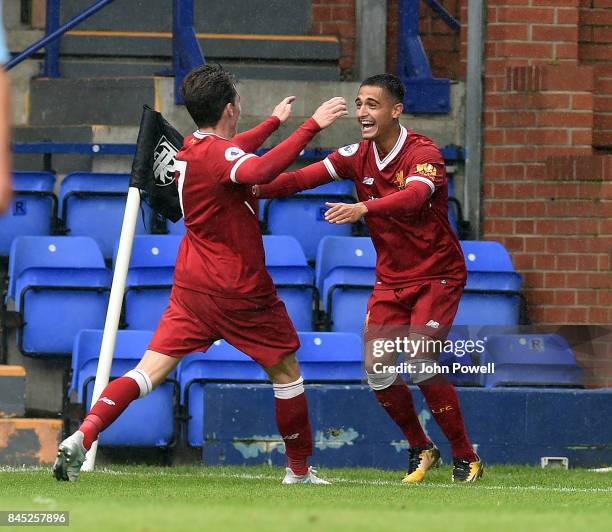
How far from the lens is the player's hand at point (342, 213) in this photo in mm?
6570

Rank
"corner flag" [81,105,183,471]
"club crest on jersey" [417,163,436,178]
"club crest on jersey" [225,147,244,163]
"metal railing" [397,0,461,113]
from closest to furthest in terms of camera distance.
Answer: "club crest on jersey" [225,147,244,163], "club crest on jersey" [417,163,436,178], "corner flag" [81,105,183,471], "metal railing" [397,0,461,113]

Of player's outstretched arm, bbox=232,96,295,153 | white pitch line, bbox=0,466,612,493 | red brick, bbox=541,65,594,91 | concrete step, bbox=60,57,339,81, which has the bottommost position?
white pitch line, bbox=0,466,612,493

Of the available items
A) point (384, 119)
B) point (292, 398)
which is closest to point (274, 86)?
point (384, 119)

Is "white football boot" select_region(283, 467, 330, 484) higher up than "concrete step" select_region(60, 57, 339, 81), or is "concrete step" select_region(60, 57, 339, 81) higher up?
"concrete step" select_region(60, 57, 339, 81)

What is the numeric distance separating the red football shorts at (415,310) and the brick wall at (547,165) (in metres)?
3.24

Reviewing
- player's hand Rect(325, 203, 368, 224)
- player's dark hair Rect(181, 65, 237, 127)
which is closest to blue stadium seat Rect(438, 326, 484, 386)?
player's hand Rect(325, 203, 368, 224)

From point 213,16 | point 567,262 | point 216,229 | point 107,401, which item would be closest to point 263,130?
point 216,229

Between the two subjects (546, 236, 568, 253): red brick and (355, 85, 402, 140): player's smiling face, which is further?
(546, 236, 568, 253): red brick

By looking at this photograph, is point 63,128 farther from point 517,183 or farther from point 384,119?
point 384,119

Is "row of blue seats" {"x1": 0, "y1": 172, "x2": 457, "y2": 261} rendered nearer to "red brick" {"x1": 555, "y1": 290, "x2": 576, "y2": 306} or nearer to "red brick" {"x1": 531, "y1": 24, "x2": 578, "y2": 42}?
"red brick" {"x1": 555, "y1": 290, "x2": 576, "y2": 306}

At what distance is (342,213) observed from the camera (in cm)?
661

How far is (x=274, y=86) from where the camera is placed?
Answer: 10.9 m

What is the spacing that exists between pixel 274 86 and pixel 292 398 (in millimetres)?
4280

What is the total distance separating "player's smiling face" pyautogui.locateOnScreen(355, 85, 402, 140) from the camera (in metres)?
7.41
